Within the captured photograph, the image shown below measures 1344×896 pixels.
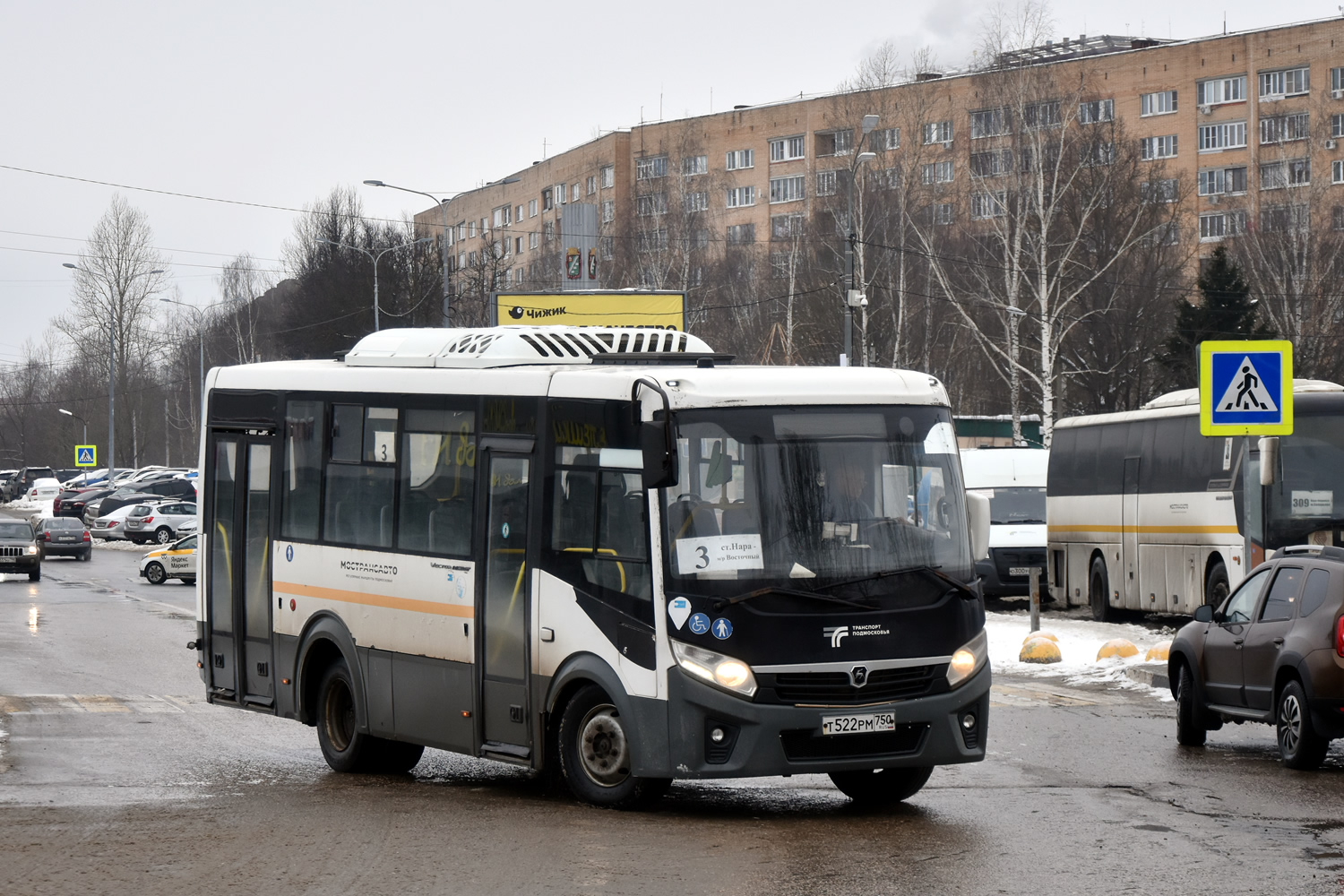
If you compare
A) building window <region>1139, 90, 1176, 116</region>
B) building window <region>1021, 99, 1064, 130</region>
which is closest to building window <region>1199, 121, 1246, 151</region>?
building window <region>1139, 90, 1176, 116</region>

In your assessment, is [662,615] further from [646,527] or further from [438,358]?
[438,358]

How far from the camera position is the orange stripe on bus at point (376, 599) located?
37.1ft

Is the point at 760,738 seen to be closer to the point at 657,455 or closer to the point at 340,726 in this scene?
the point at 657,455

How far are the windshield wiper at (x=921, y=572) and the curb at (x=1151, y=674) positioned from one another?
8.71 m

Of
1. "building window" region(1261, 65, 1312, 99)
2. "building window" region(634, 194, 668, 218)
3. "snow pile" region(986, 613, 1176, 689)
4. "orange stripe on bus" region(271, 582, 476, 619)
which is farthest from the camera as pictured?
"building window" region(634, 194, 668, 218)

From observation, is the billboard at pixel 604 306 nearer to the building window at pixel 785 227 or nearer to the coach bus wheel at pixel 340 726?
the coach bus wheel at pixel 340 726

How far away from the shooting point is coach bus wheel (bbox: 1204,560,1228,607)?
25359 millimetres

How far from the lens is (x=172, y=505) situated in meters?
65.2

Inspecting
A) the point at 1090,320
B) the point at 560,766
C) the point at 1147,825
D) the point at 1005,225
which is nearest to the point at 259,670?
the point at 560,766

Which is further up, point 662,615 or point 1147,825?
point 662,615

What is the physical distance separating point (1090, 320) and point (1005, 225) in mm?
6498

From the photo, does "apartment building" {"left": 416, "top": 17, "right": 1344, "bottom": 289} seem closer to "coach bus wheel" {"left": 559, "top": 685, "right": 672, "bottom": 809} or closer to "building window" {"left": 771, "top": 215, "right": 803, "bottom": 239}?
"building window" {"left": 771, "top": 215, "right": 803, "bottom": 239}

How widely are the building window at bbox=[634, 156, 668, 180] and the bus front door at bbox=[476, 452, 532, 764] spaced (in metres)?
75.8

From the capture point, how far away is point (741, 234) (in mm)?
91875
